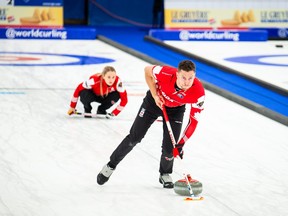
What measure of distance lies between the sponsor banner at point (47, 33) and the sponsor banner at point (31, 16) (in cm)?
34

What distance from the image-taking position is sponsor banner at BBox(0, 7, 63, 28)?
20812mm

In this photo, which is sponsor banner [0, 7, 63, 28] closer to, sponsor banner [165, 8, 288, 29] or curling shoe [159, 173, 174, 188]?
sponsor banner [165, 8, 288, 29]

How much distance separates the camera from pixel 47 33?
2102 cm

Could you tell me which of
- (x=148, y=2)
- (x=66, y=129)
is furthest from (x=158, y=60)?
(x=148, y=2)

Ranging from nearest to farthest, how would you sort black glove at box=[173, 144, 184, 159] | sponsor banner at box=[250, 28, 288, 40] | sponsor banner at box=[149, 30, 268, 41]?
black glove at box=[173, 144, 184, 159] → sponsor banner at box=[149, 30, 268, 41] → sponsor banner at box=[250, 28, 288, 40]

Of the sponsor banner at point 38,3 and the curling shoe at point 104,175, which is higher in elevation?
the sponsor banner at point 38,3

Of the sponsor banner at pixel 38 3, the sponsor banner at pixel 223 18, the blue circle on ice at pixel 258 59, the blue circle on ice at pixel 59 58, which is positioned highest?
the sponsor banner at pixel 38 3

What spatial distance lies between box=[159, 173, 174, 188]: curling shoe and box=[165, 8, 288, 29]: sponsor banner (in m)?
14.9

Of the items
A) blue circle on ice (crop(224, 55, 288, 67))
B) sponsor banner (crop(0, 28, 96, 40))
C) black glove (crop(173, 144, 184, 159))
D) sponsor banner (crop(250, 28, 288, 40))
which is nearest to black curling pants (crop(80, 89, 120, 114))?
black glove (crop(173, 144, 184, 159))

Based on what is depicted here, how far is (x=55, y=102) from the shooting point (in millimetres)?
11734

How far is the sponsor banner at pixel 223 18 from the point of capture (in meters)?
22.0

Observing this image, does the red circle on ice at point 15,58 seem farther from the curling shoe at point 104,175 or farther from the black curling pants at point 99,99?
the curling shoe at point 104,175

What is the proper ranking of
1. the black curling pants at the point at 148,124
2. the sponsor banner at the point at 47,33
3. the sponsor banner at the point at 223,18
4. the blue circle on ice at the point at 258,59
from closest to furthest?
the black curling pants at the point at 148,124, the blue circle on ice at the point at 258,59, the sponsor banner at the point at 47,33, the sponsor banner at the point at 223,18

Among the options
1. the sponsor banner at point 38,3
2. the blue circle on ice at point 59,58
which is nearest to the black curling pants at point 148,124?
the blue circle on ice at point 59,58
